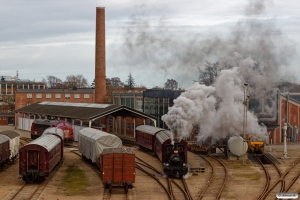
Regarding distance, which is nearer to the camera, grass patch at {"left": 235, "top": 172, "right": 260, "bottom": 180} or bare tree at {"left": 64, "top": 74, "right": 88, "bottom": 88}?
grass patch at {"left": 235, "top": 172, "right": 260, "bottom": 180}

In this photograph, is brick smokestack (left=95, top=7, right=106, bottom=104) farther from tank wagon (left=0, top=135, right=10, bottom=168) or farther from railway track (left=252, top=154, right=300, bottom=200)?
railway track (left=252, top=154, right=300, bottom=200)

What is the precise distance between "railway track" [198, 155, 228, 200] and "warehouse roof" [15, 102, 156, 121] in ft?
57.6

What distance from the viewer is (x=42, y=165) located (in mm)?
32812

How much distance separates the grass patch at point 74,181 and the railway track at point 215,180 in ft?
25.8

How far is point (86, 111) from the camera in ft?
215

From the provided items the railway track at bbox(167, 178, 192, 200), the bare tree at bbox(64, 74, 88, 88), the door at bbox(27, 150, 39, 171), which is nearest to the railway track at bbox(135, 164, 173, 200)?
the railway track at bbox(167, 178, 192, 200)

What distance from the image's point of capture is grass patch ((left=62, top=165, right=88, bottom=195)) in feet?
103

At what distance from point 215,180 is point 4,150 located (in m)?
16.7

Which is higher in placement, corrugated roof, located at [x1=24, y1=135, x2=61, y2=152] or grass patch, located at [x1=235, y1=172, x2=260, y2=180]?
corrugated roof, located at [x1=24, y1=135, x2=61, y2=152]

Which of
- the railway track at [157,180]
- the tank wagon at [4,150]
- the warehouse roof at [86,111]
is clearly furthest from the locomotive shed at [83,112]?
the railway track at [157,180]

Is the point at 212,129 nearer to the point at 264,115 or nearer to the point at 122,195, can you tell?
the point at 264,115

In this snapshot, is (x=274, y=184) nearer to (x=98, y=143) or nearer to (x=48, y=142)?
(x=98, y=143)

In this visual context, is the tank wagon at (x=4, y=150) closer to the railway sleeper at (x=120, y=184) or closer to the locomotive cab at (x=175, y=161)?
the railway sleeper at (x=120, y=184)

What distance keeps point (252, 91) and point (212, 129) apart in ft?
40.1
